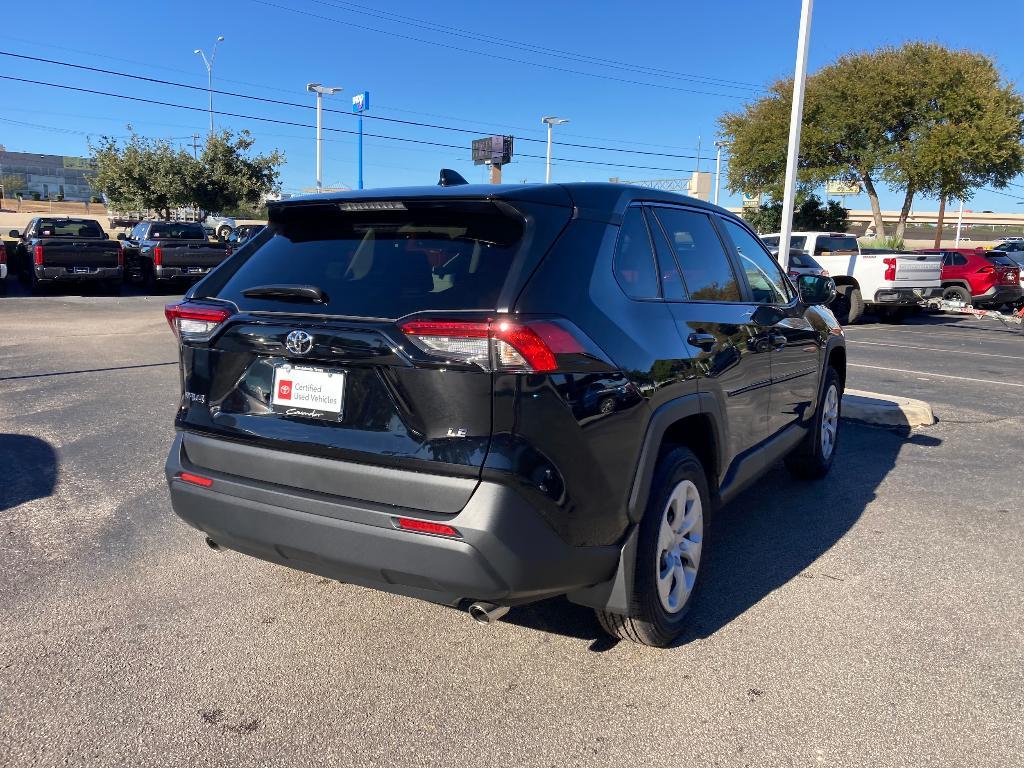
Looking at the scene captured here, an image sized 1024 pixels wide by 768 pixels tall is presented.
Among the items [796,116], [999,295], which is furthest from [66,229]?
[999,295]

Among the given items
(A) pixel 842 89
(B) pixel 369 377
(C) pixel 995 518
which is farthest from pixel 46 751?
(A) pixel 842 89

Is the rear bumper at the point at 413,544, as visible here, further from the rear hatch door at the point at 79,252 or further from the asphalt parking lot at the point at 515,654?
the rear hatch door at the point at 79,252

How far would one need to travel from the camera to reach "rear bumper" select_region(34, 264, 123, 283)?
727 inches

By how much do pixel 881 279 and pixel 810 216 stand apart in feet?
67.8

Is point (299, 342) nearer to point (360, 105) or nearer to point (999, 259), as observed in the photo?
point (999, 259)

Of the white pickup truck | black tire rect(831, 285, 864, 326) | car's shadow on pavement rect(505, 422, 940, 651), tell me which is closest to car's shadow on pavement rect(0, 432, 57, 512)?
car's shadow on pavement rect(505, 422, 940, 651)

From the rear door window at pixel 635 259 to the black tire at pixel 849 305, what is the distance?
16742mm

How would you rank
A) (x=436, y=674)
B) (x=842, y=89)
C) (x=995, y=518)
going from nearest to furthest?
(x=436, y=674) → (x=995, y=518) → (x=842, y=89)

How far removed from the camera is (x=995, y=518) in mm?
4883

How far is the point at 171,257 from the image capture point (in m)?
20.1

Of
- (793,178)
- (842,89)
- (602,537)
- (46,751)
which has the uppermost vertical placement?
(842,89)

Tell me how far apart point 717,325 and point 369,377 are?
1.71 metres

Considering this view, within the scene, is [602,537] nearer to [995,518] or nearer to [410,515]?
[410,515]

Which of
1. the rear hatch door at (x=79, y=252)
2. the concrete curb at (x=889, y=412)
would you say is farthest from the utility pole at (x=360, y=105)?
the concrete curb at (x=889, y=412)
